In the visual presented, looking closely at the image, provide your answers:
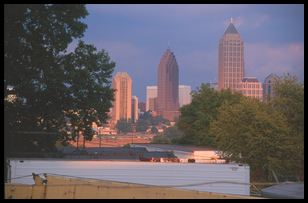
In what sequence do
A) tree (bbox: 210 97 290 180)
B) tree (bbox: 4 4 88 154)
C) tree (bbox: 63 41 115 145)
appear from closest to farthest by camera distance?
tree (bbox: 4 4 88 154) → tree (bbox: 63 41 115 145) → tree (bbox: 210 97 290 180)

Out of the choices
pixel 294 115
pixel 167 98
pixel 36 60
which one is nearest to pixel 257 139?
pixel 294 115

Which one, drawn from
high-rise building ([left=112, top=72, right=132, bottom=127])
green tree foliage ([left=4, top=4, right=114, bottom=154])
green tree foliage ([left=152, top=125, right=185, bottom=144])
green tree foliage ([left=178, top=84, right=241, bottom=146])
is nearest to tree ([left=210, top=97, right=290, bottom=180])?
high-rise building ([left=112, top=72, right=132, bottom=127])

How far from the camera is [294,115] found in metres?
27.2

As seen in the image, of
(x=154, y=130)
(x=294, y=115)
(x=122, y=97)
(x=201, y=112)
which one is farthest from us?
(x=201, y=112)

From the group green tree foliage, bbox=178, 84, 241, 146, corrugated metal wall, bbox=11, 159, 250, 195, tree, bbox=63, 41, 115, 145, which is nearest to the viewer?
corrugated metal wall, bbox=11, 159, 250, 195

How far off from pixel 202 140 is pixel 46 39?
31544 mm

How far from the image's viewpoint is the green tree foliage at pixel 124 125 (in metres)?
36.5

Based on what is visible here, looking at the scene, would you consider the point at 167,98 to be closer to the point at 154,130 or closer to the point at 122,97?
the point at 154,130

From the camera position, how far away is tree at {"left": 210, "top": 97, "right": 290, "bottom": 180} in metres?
28.0

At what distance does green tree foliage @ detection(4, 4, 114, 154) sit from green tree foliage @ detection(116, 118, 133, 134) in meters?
15.5

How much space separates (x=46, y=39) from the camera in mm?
14094

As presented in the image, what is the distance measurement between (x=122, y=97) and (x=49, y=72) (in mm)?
21245

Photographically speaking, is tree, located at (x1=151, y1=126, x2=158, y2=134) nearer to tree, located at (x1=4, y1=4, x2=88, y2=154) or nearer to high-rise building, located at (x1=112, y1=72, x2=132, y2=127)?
high-rise building, located at (x1=112, y1=72, x2=132, y2=127)

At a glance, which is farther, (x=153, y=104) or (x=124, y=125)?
(x=153, y=104)
